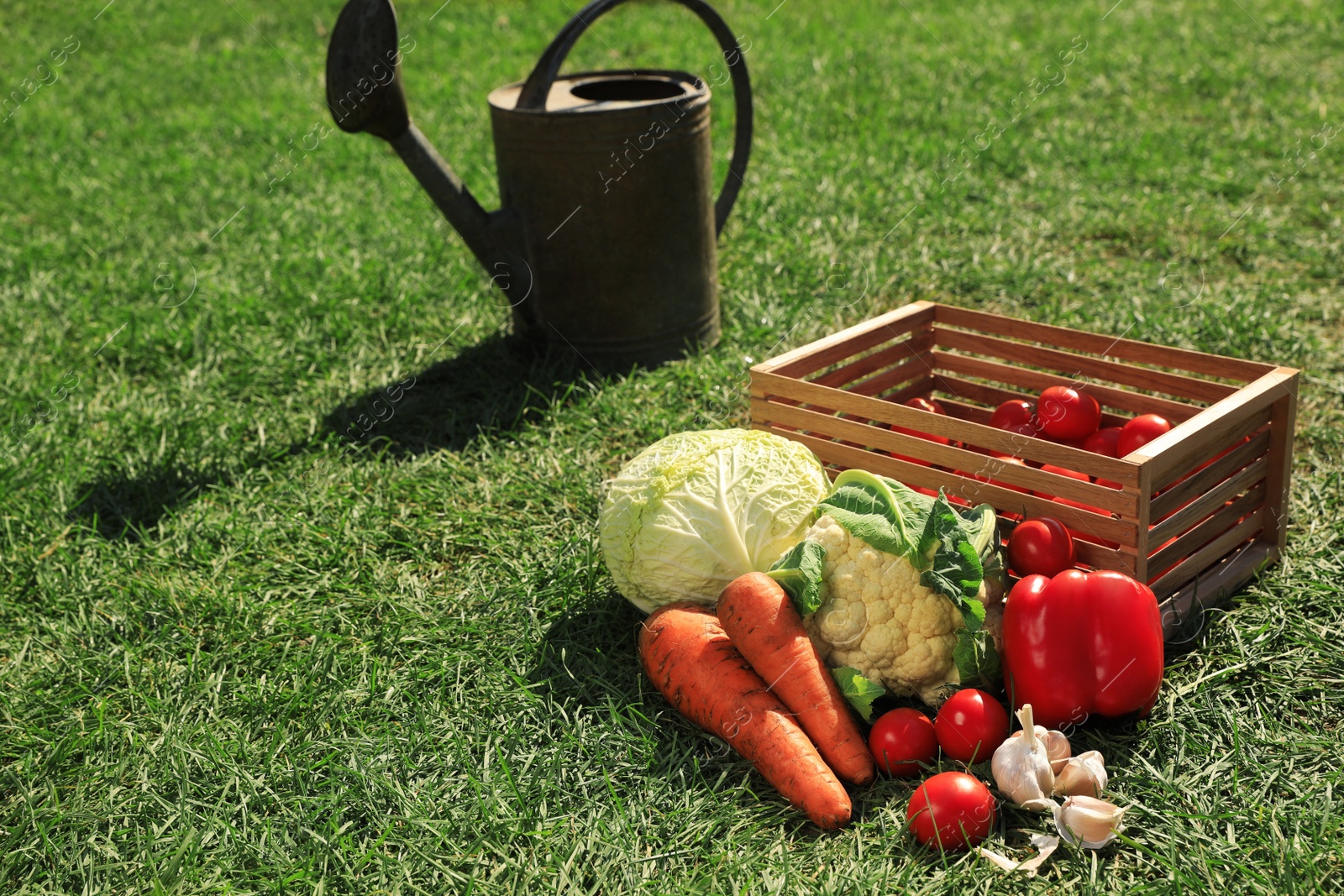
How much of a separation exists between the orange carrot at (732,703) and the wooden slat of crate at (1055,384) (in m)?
1.30

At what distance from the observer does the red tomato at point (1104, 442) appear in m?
3.06

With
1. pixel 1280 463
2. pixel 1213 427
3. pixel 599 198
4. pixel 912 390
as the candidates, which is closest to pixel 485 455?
pixel 599 198

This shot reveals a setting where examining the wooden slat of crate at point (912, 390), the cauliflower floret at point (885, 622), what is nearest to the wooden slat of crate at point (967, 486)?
the cauliflower floret at point (885, 622)

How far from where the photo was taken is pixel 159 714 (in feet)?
9.11

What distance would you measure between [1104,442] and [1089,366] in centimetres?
29

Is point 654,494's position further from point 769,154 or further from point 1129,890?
point 769,154

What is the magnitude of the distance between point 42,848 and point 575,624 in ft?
4.25

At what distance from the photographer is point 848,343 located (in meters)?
3.37

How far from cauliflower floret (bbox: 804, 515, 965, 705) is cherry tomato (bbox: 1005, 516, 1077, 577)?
0.23 m

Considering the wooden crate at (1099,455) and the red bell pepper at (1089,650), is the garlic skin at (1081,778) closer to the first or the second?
the red bell pepper at (1089,650)

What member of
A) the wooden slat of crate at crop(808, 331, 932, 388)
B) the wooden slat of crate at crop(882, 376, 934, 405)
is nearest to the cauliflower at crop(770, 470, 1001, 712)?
the wooden slat of crate at crop(808, 331, 932, 388)

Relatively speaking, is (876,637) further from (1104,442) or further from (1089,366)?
(1089,366)

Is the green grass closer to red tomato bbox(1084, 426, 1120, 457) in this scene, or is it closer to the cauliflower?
the cauliflower

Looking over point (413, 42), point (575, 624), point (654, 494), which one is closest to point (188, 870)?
point (575, 624)
